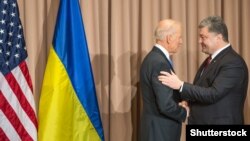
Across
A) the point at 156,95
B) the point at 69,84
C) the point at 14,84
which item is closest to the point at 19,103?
the point at 14,84

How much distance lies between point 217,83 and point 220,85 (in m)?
0.02

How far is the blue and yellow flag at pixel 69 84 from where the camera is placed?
2.73m

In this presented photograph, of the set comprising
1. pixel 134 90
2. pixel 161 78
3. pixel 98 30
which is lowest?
pixel 134 90

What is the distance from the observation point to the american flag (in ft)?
8.70

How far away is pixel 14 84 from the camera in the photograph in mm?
2693

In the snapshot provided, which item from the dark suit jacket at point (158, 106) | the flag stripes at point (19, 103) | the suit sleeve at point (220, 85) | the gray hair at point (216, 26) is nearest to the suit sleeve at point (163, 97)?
the dark suit jacket at point (158, 106)

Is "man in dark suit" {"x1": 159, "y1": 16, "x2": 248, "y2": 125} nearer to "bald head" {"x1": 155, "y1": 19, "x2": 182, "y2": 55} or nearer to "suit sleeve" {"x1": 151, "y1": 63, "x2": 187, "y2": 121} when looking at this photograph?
"suit sleeve" {"x1": 151, "y1": 63, "x2": 187, "y2": 121}

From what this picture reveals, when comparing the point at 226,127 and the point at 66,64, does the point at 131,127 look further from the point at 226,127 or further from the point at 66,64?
the point at 226,127

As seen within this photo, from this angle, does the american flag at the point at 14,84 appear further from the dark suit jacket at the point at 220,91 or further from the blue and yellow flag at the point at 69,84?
the dark suit jacket at the point at 220,91

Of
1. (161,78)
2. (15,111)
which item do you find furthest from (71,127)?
(161,78)

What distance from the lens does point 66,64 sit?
9.11ft

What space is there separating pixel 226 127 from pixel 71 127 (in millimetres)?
1253

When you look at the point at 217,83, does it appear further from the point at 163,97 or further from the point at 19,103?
the point at 19,103

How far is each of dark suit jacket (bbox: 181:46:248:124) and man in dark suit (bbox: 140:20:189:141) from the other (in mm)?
118
